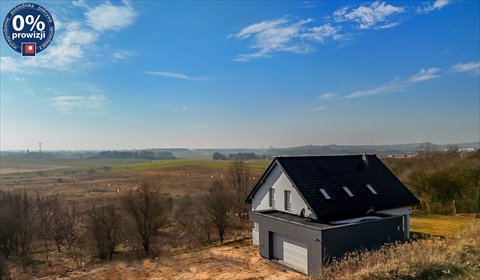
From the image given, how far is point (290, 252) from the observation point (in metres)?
15.9

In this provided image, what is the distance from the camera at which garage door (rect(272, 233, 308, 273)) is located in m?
15.0

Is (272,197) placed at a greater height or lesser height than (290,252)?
greater

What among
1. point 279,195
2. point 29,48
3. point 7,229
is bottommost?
point 7,229

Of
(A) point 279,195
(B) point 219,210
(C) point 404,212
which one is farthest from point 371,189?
(B) point 219,210

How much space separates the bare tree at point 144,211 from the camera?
24.2 m

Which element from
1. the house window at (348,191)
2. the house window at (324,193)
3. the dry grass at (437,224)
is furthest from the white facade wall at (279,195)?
the dry grass at (437,224)

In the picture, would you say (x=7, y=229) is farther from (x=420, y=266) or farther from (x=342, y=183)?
(x=420, y=266)

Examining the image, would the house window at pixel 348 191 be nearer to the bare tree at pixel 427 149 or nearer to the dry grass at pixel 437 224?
the dry grass at pixel 437 224

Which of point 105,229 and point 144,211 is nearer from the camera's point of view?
point 105,229

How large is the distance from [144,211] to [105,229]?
9.30 ft

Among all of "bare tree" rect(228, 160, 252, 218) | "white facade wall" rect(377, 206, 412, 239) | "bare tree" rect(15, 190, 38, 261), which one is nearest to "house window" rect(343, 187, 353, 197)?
"white facade wall" rect(377, 206, 412, 239)

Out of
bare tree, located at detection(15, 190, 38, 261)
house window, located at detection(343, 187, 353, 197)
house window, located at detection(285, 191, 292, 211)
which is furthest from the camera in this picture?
bare tree, located at detection(15, 190, 38, 261)

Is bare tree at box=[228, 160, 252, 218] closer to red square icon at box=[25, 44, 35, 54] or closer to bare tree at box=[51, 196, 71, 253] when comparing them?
bare tree at box=[51, 196, 71, 253]

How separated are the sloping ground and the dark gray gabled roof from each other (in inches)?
130
